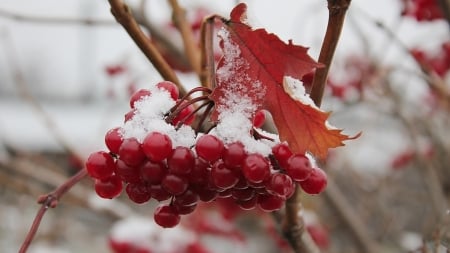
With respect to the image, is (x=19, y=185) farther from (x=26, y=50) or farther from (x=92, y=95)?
(x=26, y=50)

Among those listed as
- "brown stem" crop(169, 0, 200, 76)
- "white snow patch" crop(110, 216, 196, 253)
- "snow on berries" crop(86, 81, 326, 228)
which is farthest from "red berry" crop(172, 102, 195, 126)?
"white snow patch" crop(110, 216, 196, 253)

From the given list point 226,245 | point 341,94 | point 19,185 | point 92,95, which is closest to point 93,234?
point 226,245

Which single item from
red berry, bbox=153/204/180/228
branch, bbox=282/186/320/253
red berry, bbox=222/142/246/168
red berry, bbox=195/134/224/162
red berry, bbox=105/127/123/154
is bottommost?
branch, bbox=282/186/320/253

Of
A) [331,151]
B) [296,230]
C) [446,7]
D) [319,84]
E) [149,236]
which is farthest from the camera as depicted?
[331,151]

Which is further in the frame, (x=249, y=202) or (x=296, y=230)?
(x=296, y=230)

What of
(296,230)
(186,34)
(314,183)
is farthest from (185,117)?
(186,34)

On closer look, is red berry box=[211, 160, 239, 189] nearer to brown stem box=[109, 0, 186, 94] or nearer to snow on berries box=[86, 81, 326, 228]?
snow on berries box=[86, 81, 326, 228]

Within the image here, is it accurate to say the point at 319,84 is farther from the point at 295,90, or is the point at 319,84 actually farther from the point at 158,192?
the point at 158,192
